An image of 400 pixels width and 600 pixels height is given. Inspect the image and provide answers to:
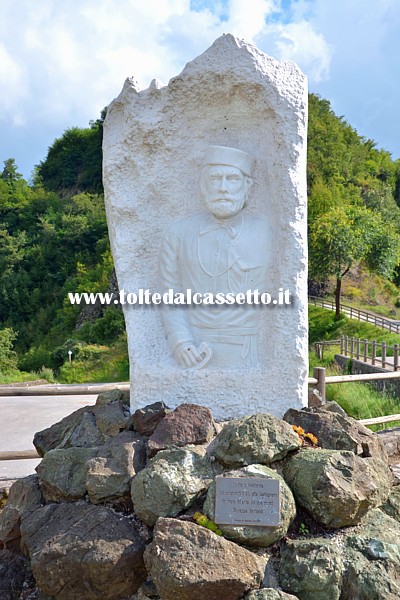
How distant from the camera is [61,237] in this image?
101 feet

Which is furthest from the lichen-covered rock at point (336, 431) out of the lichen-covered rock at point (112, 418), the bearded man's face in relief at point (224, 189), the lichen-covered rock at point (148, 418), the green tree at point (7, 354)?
the green tree at point (7, 354)

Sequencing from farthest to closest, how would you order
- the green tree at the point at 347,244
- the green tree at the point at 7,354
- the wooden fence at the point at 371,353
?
the green tree at the point at 7,354 < the green tree at the point at 347,244 < the wooden fence at the point at 371,353

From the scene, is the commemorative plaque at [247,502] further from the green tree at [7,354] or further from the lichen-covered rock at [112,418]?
the green tree at [7,354]

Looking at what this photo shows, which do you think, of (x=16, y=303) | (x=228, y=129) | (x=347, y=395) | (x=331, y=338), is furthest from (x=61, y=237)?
(x=228, y=129)

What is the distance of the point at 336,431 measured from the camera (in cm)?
320

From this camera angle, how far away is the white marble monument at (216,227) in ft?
11.6

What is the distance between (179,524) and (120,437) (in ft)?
2.69

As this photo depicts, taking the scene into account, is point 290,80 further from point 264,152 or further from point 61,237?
point 61,237

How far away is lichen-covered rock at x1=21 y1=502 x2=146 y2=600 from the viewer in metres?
2.61

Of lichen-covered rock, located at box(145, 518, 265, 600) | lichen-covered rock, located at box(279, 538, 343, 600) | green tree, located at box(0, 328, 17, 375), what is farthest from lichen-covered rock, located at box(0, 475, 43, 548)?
green tree, located at box(0, 328, 17, 375)

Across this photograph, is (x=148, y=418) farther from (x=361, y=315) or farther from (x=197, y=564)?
(x=361, y=315)

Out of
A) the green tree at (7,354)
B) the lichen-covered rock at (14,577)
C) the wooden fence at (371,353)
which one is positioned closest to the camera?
the lichen-covered rock at (14,577)

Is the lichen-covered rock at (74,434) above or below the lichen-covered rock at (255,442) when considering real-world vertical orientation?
below

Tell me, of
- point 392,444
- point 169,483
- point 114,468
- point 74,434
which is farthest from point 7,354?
point 169,483
